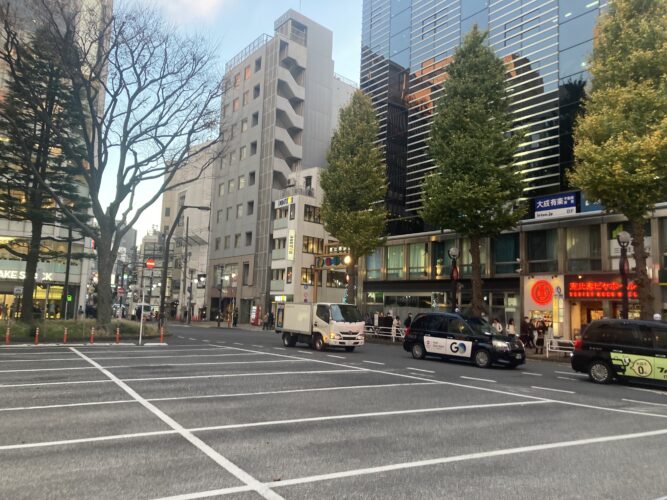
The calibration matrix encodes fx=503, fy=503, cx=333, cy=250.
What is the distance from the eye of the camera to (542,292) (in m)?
28.2

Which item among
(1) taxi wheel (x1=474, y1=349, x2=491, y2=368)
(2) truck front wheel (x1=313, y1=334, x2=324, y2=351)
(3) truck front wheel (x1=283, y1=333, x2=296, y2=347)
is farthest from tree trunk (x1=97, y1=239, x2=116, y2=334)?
(1) taxi wheel (x1=474, y1=349, x2=491, y2=368)

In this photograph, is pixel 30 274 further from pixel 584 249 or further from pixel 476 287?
pixel 584 249

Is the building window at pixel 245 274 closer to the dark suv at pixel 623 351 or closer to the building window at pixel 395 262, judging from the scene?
the building window at pixel 395 262

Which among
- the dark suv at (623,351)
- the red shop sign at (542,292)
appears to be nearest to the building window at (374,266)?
the red shop sign at (542,292)

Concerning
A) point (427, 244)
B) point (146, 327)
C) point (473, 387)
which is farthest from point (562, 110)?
point (146, 327)

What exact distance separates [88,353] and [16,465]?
13188 mm

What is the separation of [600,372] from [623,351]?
884mm

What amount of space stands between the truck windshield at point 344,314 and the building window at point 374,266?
719 inches

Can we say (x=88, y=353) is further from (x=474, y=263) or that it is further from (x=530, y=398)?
(x=474, y=263)

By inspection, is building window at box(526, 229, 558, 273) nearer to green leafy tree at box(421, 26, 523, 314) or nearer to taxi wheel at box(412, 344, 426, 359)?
green leafy tree at box(421, 26, 523, 314)

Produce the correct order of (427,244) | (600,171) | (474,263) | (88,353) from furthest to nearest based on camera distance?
(427,244) → (474,263) → (600,171) → (88,353)

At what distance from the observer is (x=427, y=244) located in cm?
3562

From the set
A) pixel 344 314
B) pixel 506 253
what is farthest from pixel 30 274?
pixel 506 253

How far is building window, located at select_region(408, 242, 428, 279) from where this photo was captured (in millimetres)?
35562
